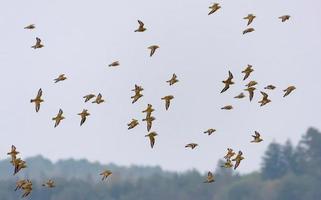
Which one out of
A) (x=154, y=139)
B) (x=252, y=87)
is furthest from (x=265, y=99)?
(x=154, y=139)

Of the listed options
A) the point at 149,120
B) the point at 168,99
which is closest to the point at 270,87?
the point at 168,99

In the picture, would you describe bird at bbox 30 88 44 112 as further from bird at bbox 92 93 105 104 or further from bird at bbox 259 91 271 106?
bird at bbox 259 91 271 106

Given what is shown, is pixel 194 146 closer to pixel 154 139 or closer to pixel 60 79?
pixel 154 139

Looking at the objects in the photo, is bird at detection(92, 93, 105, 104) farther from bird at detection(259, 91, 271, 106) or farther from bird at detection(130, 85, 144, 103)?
bird at detection(259, 91, 271, 106)

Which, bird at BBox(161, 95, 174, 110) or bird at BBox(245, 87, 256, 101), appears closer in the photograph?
bird at BBox(245, 87, 256, 101)

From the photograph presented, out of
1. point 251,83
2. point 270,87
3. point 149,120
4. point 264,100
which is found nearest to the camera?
point 270,87

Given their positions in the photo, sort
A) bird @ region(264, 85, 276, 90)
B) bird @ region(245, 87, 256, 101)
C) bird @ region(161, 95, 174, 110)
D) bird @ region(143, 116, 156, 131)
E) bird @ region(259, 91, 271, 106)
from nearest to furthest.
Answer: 1. bird @ region(264, 85, 276, 90)
2. bird @ region(245, 87, 256, 101)
3. bird @ region(259, 91, 271, 106)
4. bird @ region(143, 116, 156, 131)
5. bird @ region(161, 95, 174, 110)

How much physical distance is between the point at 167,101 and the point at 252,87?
509cm

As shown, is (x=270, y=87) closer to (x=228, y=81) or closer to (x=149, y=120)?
(x=228, y=81)

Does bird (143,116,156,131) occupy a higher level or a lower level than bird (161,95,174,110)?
lower

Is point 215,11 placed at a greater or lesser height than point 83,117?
greater

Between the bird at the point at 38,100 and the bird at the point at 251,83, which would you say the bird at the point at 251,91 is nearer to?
the bird at the point at 251,83

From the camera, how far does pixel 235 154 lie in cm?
9325

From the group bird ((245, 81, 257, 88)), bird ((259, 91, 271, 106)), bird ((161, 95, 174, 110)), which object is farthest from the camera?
bird ((161, 95, 174, 110))
